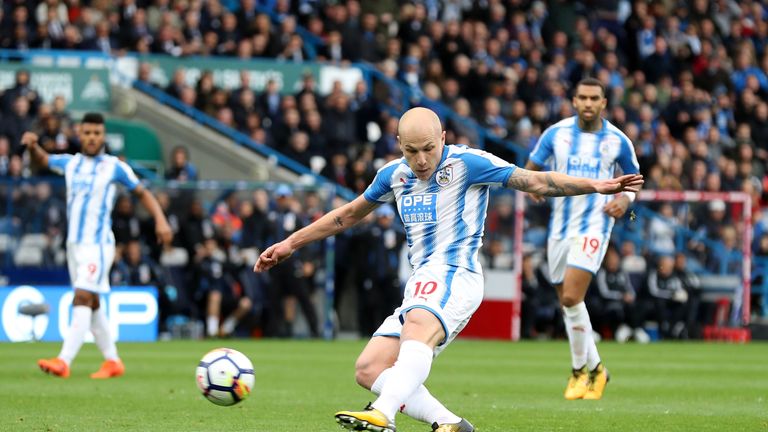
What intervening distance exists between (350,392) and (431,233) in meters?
4.63

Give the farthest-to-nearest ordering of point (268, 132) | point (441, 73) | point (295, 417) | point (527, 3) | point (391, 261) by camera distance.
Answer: point (527, 3)
point (441, 73)
point (268, 132)
point (391, 261)
point (295, 417)

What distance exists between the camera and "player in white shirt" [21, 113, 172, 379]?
13.8m

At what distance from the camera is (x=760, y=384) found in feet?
46.3

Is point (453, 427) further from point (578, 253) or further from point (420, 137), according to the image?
point (578, 253)

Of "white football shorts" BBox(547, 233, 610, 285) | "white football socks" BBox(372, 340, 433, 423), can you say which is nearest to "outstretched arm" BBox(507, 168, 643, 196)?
"white football socks" BBox(372, 340, 433, 423)

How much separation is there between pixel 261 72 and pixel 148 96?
7.03 feet

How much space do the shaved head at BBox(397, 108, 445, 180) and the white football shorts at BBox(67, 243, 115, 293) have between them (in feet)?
21.8

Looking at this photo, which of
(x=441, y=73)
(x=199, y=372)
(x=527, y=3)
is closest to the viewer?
(x=199, y=372)

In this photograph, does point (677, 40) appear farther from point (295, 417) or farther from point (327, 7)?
point (295, 417)

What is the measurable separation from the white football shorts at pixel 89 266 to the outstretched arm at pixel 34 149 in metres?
0.91

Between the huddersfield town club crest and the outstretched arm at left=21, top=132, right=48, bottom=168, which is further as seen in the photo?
the outstretched arm at left=21, top=132, right=48, bottom=168

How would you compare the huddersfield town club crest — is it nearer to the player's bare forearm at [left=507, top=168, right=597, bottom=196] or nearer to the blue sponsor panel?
the player's bare forearm at [left=507, top=168, right=597, bottom=196]

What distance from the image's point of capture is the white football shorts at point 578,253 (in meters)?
12.2

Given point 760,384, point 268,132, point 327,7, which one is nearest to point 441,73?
point 327,7
